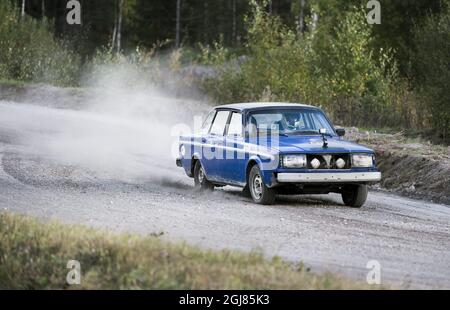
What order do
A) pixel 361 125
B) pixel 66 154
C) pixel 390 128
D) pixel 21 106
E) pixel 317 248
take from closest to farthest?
pixel 317 248 < pixel 66 154 < pixel 390 128 < pixel 361 125 < pixel 21 106

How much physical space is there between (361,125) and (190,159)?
1111 cm

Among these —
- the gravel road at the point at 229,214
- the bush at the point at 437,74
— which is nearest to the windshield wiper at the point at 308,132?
the gravel road at the point at 229,214

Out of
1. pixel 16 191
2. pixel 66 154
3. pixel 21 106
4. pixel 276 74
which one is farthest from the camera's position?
pixel 21 106

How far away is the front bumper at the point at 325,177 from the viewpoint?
48.0ft

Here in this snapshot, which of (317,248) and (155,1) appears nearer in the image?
(317,248)

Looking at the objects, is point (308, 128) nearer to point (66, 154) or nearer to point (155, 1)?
point (66, 154)


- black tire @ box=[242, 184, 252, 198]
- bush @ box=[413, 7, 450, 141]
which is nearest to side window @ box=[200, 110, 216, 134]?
black tire @ box=[242, 184, 252, 198]

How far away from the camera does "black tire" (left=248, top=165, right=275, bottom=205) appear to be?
49.6ft

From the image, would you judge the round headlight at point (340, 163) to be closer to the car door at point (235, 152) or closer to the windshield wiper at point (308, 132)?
the windshield wiper at point (308, 132)

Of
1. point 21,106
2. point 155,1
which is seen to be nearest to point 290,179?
point 21,106

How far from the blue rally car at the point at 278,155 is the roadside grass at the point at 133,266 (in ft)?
17.0

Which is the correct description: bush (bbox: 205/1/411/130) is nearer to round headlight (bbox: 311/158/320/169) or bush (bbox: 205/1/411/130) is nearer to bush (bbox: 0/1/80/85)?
bush (bbox: 0/1/80/85)

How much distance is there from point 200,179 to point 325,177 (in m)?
3.34

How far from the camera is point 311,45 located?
31562mm
